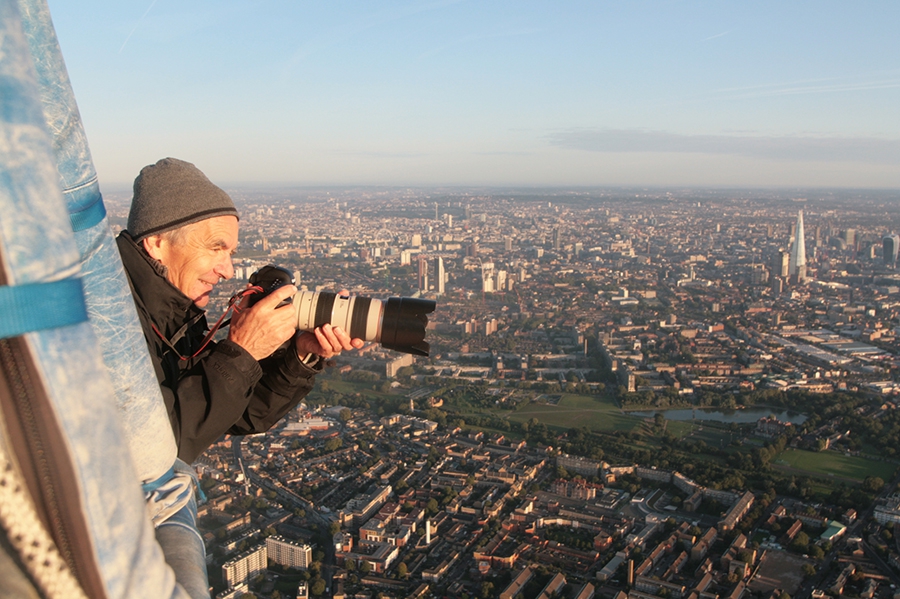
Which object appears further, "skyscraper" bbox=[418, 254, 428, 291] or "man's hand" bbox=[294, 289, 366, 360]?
"skyscraper" bbox=[418, 254, 428, 291]

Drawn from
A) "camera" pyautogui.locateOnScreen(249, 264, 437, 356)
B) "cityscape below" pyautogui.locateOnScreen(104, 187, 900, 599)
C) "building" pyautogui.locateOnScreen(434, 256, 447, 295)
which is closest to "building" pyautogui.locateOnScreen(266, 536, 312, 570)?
"cityscape below" pyautogui.locateOnScreen(104, 187, 900, 599)

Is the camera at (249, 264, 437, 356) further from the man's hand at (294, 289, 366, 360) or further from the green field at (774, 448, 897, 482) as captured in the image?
the green field at (774, 448, 897, 482)

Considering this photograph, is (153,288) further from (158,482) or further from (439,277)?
(439,277)

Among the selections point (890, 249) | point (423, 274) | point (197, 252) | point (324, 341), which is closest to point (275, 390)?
point (324, 341)

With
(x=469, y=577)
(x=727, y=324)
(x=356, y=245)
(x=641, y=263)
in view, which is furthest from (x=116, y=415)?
(x=641, y=263)

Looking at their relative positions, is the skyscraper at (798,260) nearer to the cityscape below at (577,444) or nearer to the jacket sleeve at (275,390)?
the cityscape below at (577,444)
